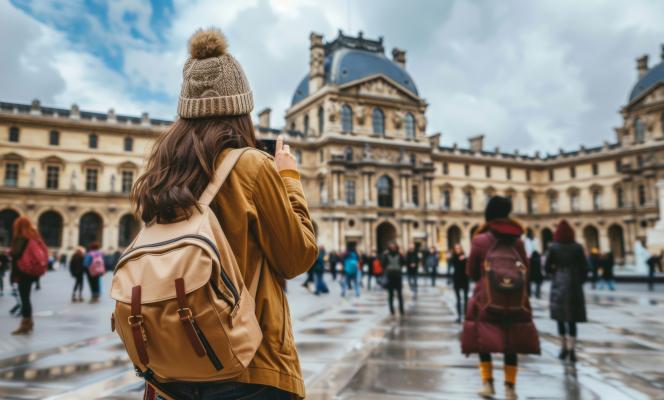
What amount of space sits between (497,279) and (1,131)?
48141 millimetres

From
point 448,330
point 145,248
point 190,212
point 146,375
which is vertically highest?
point 190,212

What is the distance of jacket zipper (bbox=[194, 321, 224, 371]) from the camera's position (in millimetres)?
1651

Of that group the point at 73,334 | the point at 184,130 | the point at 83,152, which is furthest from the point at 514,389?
the point at 83,152

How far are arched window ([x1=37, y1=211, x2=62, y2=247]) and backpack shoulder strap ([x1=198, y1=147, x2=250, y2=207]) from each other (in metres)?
47.0

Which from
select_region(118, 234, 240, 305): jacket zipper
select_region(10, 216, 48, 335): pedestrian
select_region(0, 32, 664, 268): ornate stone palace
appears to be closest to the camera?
select_region(118, 234, 240, 305): jacket zipper

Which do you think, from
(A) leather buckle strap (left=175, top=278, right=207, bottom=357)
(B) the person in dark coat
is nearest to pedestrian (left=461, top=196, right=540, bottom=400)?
(B) the person in dark coat

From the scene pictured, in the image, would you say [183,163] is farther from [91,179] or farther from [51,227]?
[91,179]

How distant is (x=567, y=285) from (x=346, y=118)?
45.9 meters

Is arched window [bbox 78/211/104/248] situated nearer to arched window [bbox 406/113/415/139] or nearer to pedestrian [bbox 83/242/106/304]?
pedestrian [bbox 83/242/106/304]

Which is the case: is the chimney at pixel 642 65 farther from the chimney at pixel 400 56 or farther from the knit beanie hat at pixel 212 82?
the knit beanie hat at pixel 212 82

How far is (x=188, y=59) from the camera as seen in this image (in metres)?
2.31

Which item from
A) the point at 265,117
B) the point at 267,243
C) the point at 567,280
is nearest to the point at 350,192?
the point at 265,117

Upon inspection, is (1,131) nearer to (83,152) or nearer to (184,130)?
(83,152)

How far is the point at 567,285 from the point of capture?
24.4 feet
